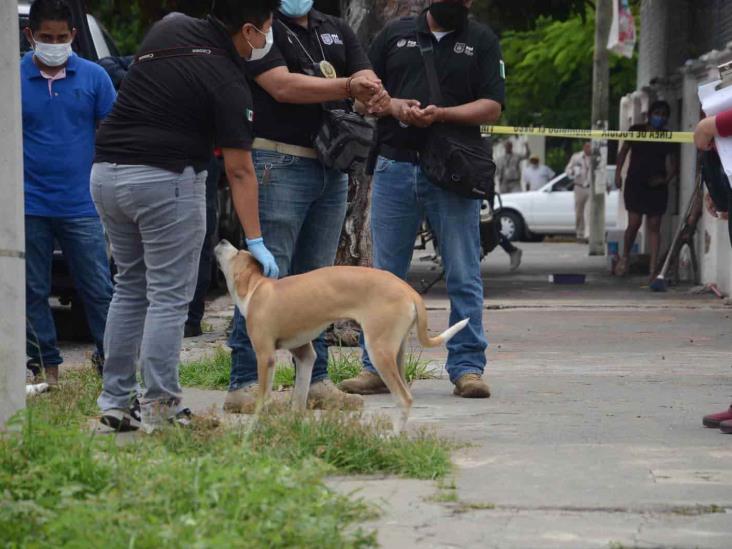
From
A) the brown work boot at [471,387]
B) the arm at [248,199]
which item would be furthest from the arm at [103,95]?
the brown work boot at [471,387]

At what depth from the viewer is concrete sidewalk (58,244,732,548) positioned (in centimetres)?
463

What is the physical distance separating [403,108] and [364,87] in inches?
32.3

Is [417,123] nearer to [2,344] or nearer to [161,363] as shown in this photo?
[161,363]

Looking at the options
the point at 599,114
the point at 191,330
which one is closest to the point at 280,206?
the point at 191,330

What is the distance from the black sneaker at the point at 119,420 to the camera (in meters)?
6.31

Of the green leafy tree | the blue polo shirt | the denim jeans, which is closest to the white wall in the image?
the denim jeans

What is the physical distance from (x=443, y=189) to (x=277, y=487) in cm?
343

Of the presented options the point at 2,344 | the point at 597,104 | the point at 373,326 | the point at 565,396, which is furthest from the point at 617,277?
the point at 2,344

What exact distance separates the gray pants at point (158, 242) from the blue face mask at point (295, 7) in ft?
3.45

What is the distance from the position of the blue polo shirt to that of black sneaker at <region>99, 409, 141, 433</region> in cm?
185

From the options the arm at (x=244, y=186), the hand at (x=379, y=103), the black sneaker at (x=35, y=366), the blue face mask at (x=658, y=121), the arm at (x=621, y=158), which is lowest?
the black sneaker at (x=35, y=366)

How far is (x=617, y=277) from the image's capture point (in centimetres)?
1786

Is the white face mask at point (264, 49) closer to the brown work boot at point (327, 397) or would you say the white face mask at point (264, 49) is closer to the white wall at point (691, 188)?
the brown work boot at point (327, 397)

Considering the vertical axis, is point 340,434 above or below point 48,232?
below
